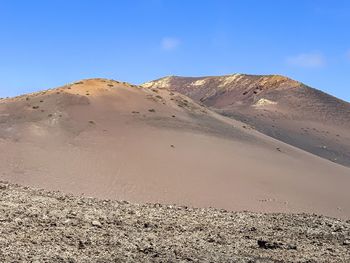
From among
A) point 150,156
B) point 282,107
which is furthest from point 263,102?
point 150,156

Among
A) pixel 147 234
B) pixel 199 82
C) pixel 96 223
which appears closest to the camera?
pixel 147 234

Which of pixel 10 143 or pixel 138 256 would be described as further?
pixel 10 143

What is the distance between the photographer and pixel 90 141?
28.2m

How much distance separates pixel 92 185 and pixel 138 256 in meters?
10.8

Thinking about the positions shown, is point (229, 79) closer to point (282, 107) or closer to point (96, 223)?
point (282, 107)

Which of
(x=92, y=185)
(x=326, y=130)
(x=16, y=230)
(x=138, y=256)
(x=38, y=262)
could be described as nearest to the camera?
(x=38, y=262)

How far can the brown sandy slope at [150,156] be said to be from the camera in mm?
21828

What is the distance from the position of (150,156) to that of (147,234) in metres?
14.3

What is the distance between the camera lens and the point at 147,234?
1304cm

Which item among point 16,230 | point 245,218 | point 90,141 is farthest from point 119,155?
point 16,230

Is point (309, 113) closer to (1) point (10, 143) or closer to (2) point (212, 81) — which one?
(2) point (212, 81)

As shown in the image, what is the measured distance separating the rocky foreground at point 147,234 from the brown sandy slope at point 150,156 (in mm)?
4079

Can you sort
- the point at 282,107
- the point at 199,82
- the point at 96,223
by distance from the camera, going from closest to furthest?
the point at 96,223 < the point at 282,107 < the point at 199,82

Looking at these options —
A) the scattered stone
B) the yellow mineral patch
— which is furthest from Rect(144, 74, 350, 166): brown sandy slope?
the scattered stone
